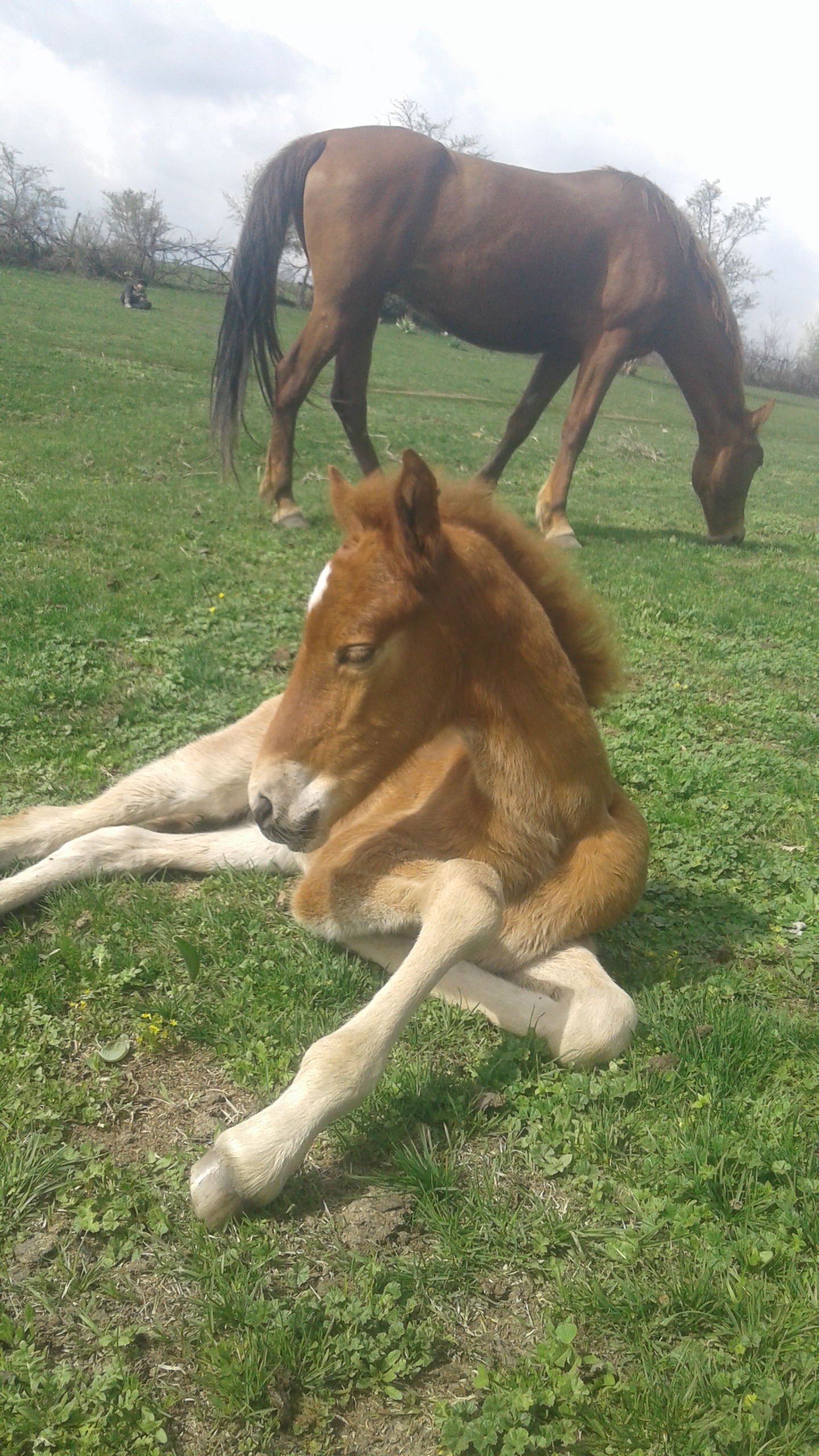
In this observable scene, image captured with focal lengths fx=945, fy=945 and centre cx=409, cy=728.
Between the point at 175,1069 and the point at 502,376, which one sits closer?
the point at 175,1069

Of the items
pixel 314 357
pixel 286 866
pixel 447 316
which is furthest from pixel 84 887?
pixel 447 316

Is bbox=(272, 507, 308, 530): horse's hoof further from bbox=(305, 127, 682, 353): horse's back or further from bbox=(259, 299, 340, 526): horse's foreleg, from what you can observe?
bbox=(305, 127, 682, 353): horse's back

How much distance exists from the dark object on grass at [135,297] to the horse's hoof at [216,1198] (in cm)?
3341

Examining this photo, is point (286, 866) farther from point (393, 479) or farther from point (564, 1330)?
point (564, 1330)

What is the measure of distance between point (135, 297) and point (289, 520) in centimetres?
2680

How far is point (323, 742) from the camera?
9.89 feet

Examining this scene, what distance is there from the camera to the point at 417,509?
2947 mm

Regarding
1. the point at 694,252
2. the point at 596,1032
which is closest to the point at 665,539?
the point at 694,252

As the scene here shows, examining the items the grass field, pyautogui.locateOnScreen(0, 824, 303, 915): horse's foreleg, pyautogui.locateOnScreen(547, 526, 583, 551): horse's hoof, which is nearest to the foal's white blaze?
pyautogui.locateOnScreen(0, 824, 303, 915): horse's foreleg

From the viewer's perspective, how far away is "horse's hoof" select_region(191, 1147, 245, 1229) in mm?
2188

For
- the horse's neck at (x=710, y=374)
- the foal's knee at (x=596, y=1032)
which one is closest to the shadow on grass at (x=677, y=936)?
the foal's knee at (x=596, y=1032)

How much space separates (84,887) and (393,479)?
1.89 metres

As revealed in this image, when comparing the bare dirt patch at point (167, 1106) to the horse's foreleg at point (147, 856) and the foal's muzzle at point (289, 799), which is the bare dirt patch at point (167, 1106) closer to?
the foal's muzzle at point (289, 799)

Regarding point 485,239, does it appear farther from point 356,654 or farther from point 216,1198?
point 216,1198
